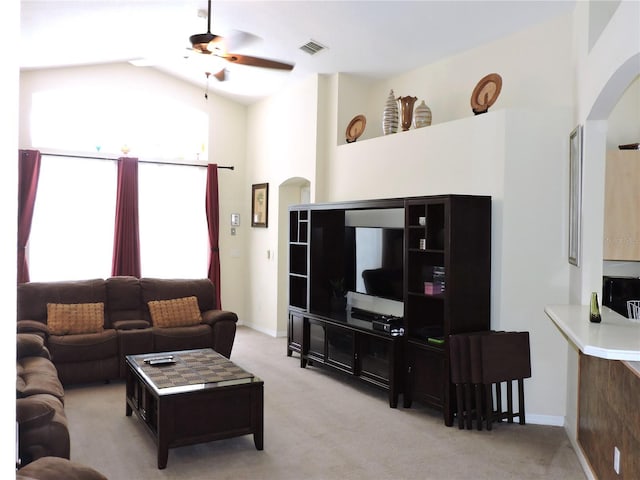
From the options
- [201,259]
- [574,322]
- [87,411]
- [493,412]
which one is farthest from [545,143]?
[201,259]

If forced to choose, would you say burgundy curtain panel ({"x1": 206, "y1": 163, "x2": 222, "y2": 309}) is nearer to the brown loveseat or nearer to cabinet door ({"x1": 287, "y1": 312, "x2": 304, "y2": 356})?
the brown loveseat

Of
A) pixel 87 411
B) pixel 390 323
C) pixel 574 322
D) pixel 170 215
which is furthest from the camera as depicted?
pixel 170 215

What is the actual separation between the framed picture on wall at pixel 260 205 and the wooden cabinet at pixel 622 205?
4873 millimetres

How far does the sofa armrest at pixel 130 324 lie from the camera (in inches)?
225

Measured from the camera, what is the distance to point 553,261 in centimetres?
447

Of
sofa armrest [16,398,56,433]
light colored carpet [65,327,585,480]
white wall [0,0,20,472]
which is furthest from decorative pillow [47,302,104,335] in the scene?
white wall [0,0,20,472]

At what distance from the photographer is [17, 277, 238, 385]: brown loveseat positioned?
5.36 meters

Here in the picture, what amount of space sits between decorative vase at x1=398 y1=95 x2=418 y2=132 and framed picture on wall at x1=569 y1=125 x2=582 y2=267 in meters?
1.75

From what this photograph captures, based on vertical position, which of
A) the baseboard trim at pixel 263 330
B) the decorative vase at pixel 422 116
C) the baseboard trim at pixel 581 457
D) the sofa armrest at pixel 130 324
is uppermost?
the decorative vase at pixel 422 116

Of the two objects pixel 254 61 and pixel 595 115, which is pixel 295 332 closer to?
pixel 254 61

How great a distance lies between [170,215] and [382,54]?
379 centimetres

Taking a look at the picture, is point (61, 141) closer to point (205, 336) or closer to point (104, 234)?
point (104, 234)

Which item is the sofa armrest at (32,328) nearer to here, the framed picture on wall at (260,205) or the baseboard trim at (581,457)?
the framed picture on wall at (260,205)

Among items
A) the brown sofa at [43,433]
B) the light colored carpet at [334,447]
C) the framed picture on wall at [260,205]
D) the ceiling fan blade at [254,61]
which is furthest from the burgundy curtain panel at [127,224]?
the ceiling fan blade at [254,61]
